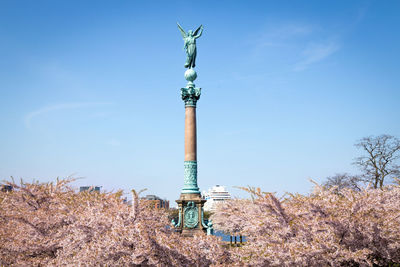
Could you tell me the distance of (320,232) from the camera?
35.2 ft

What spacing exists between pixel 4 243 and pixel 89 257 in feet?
19.3

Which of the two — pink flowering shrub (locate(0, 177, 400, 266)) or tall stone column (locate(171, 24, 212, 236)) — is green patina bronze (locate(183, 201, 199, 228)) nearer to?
tall stone column (locate(171, 24, 212, 236))

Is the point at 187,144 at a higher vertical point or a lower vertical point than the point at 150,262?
higher

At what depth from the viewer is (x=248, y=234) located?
476 inches

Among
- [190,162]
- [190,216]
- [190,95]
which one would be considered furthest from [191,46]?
[190,216]

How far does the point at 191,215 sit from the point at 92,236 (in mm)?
16729

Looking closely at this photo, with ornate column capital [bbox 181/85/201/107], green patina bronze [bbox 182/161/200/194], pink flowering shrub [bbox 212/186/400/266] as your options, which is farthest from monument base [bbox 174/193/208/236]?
pink flowering shrub [bbox 212/186/400/266]

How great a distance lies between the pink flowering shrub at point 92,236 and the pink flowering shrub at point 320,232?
154 cm

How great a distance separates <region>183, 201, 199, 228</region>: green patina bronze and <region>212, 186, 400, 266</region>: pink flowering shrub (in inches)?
654

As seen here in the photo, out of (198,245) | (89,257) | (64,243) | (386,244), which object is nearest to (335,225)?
(386,244)

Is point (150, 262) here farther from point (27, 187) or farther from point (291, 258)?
point (27, 187)

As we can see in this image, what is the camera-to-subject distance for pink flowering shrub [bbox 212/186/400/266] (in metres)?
10.2

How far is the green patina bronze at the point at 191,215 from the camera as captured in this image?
1114 inches

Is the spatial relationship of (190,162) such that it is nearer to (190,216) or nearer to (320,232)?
(190,216)
